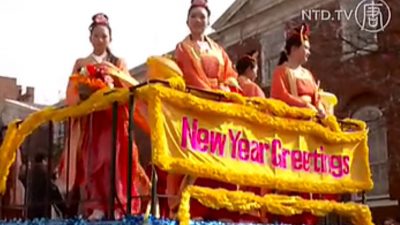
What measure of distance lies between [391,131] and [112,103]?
10684 millimetres

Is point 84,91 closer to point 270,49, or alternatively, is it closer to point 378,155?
point 378,155

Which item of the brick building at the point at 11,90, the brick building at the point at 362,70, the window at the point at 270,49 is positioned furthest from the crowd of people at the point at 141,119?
the brick building at the point at 11,90

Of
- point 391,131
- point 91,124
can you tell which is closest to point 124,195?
point 91,124

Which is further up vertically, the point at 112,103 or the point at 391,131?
the point at 391,131

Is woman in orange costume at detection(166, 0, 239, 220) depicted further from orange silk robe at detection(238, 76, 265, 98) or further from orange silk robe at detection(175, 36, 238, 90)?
orange silk robe at detection(238, 76, 265, 98)

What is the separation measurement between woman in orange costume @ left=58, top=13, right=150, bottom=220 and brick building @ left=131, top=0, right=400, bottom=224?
27.7 feet

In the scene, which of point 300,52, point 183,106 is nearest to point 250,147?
point 183,106

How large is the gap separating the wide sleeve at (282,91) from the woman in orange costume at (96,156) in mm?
1210

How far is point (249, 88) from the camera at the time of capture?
6258 mm

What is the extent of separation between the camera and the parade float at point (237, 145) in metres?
4.69

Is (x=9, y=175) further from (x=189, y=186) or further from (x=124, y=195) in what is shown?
(x=189, y=186)

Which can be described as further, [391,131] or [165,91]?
[391,131]

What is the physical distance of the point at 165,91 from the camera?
184 inches

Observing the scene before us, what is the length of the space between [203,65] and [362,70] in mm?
10826
